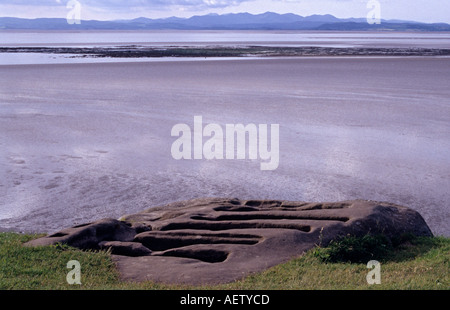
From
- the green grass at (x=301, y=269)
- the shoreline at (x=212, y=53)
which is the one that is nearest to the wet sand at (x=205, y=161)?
the green grass at (x=301, y=269)

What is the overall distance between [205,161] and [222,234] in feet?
21.2

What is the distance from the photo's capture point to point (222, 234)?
29.2ft

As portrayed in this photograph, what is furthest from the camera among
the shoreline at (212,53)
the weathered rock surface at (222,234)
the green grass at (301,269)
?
the shoreline at (212,53)

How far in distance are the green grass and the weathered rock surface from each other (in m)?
0.28

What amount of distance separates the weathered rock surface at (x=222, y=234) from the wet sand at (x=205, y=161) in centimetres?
185

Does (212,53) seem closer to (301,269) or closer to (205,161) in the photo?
(205,161)

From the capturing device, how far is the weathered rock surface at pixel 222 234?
769 centimetres

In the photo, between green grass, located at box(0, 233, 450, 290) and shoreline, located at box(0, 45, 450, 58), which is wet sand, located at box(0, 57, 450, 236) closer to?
green grass, located at box(0, 233, 450, 290)

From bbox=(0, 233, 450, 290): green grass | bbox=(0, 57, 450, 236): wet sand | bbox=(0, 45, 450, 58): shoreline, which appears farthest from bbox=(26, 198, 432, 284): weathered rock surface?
bbox=(0, 45, 450, 58): shoreline

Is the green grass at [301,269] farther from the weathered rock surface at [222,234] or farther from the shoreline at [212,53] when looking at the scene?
the shoreline at [212,53]

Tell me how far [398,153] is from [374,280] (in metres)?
9.63

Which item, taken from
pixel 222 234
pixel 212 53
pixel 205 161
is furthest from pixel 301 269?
pixel 212 53

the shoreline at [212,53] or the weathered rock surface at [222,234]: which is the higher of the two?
the shoreline at [212,53]
